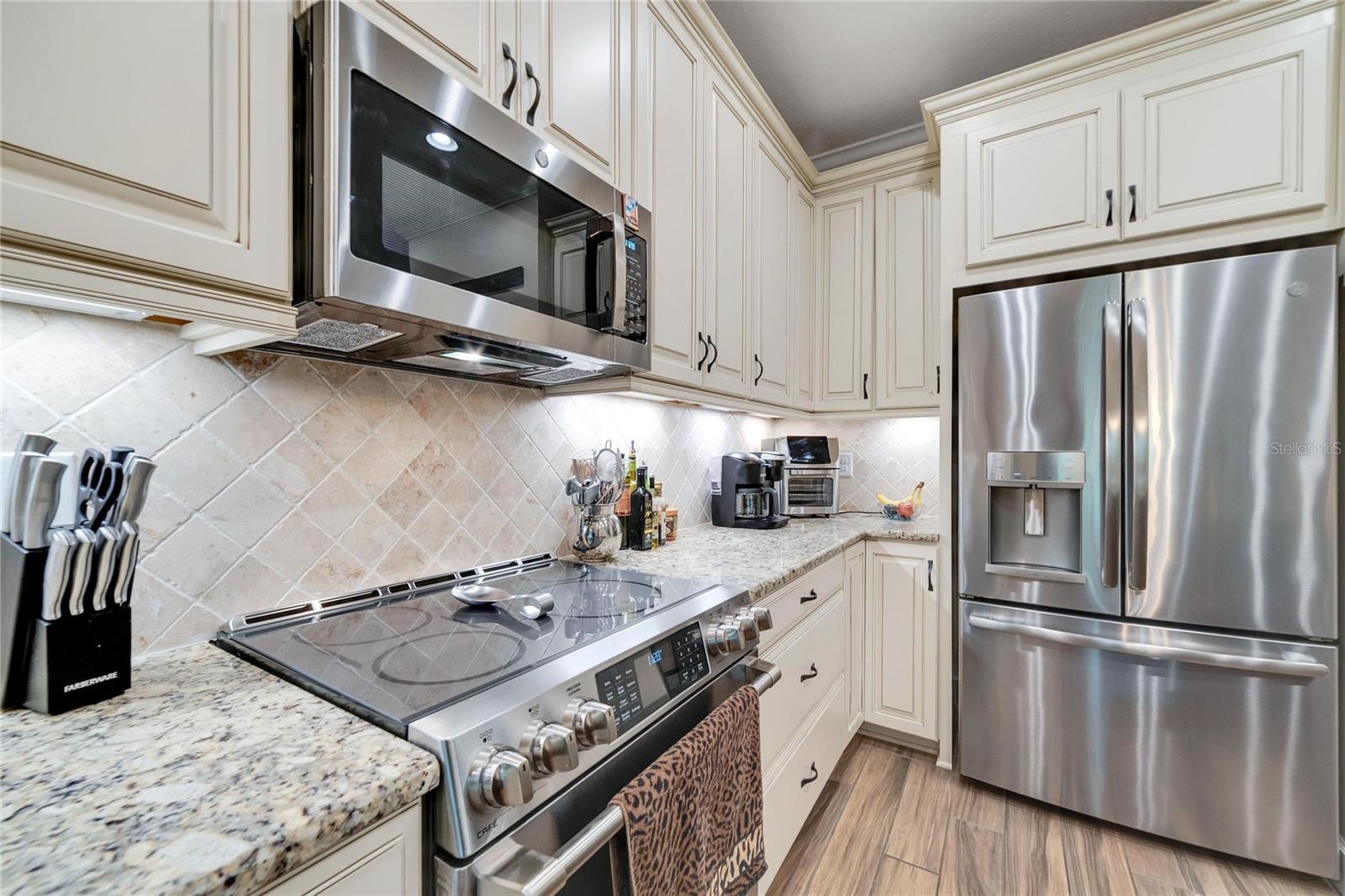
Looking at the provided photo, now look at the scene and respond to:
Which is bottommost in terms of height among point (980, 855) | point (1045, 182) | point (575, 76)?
point (980, 855)

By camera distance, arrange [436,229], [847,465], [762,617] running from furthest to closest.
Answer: [847,465] → [762,617] → [436,229]

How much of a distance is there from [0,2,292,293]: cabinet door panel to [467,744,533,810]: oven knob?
693 mm

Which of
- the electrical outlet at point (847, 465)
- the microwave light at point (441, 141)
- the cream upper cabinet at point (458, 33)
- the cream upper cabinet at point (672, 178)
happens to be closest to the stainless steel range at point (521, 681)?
the cream upper cabinet at point (672, 178)

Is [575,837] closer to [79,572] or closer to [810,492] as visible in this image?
[79,572]

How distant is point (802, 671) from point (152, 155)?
1738 millimetres

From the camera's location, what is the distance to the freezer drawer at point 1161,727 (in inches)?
61.3

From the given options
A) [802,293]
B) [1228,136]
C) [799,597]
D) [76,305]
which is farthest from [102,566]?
[1228,136]

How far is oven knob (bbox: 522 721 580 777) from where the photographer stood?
26.4 inches

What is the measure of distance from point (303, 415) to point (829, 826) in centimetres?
197

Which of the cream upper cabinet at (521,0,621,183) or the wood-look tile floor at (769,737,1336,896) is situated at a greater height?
the cream upper cabinet at (521,0,621,183)

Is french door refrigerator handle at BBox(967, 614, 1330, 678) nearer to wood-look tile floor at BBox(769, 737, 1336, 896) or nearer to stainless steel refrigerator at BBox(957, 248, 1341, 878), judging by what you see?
stainless steel refrigerator at BBox(957, 248, 1341, 878)

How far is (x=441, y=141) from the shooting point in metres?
0.92

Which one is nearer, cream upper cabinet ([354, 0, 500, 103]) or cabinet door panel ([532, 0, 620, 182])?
cream upper cabinet ([354, 0, 500, 103])

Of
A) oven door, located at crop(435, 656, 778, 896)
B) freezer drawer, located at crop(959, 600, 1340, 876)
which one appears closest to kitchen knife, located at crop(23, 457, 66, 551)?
oven door, located at crop(435, 656, 778, 896)
